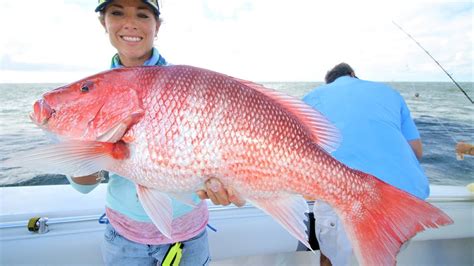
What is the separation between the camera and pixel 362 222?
4.35 feet

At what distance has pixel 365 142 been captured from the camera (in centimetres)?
255

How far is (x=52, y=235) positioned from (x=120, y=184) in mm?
1038

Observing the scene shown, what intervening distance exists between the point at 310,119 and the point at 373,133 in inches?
52.9

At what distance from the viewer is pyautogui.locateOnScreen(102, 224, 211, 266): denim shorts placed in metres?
1.63

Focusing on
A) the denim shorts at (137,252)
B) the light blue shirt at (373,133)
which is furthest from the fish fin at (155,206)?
the light blue shirt at (373,133)

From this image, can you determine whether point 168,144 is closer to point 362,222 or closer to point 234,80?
point 234,80

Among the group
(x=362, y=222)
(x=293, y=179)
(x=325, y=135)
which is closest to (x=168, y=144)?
(x=293, y=179)

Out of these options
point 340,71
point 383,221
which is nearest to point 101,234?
point 383,221

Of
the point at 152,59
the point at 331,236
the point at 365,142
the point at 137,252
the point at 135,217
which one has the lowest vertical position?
the point at 331,236

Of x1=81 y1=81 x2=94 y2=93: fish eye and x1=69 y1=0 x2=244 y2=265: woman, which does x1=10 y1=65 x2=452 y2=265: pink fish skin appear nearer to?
x1=81 y1=81 x2=94 y2=93: fish eye

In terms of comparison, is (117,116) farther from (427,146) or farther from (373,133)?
(427,146)

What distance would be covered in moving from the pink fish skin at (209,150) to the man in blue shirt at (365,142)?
49.4 inches

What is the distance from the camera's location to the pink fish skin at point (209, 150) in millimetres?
1238

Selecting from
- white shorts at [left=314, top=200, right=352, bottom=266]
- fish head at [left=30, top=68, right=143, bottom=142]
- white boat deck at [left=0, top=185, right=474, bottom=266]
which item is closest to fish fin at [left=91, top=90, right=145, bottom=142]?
fish head at [left=30, top=68, right=143, bottom=142]
